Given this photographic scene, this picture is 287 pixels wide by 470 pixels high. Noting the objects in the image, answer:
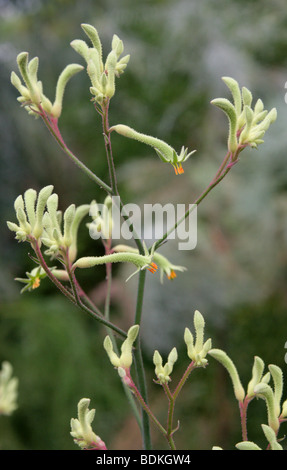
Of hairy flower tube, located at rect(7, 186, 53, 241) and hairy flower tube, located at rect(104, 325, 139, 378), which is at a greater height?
hairy flower tube, located at rect(7, 186, 53, 241)

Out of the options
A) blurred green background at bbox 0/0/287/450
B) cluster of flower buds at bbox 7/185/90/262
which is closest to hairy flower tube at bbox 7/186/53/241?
cluster of flower buds at bbox 7/185/90/262

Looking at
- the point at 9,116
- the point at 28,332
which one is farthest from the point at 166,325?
the point at 9,116

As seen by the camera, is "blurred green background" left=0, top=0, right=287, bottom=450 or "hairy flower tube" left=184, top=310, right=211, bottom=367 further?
"blurred green background" left=0, top=0, right=287, bottom=450

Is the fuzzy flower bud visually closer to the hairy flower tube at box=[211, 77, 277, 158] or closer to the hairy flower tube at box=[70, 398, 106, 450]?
the hairy flower tube at box=[70, 398, 106, 450]

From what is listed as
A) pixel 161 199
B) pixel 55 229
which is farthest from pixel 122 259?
pixel 161 199

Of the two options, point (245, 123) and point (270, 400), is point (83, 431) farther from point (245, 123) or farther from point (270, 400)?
point (245, 123)

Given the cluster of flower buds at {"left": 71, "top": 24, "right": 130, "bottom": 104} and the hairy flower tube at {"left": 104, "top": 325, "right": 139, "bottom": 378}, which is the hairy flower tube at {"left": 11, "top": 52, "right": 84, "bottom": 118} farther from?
the hairy flower tube at {"left": 104, "top": 325, "right": 139, "bottom": 378}

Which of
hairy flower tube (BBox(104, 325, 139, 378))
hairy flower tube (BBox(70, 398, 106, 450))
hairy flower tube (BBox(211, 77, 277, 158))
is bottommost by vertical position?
hairy flower tube (BBox(70, 398, 106, 450))
